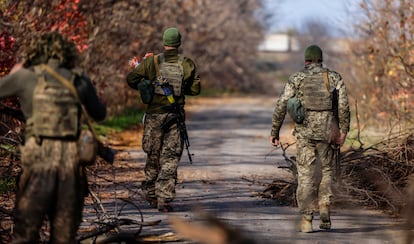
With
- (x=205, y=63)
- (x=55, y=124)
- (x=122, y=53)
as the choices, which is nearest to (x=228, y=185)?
(x=55, y=124)

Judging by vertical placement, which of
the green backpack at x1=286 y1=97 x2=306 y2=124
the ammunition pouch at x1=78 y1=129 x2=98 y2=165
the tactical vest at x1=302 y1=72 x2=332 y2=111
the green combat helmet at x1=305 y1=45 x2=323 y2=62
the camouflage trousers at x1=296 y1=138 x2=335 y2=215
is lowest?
the camouflage trousers at x1=296 y1=138 x2=335 y2=215

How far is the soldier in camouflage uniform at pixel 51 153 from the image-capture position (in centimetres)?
734

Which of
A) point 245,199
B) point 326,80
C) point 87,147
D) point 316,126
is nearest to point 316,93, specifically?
point 326,80

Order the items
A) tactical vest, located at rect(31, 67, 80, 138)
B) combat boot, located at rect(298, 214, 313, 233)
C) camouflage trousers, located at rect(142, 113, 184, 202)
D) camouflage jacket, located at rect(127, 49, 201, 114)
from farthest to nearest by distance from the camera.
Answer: camouflage jacket, located at rect(127, 49, 201, 114)
camouflage trousers, located at rect(142, 113, 184, 202)
combat boot, located at rect(298, 214, 313, 233)
tactical vest, located at rect(31, 67, 80, 138)

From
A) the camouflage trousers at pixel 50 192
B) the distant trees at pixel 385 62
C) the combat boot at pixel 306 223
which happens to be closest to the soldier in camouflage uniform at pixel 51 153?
the camouflage trousers at pixel 50 192

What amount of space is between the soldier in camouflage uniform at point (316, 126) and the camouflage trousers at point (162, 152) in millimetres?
1575

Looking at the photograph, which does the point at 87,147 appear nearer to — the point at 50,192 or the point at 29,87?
the point at 50,192

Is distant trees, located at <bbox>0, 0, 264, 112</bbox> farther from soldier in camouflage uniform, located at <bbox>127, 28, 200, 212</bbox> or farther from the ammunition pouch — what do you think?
the ammunition pouch

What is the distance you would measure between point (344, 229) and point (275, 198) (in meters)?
2.52

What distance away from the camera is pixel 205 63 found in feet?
171

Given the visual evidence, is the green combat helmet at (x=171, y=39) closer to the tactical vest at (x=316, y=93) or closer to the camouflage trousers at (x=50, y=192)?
the tactical vest at (x=316, y=93)

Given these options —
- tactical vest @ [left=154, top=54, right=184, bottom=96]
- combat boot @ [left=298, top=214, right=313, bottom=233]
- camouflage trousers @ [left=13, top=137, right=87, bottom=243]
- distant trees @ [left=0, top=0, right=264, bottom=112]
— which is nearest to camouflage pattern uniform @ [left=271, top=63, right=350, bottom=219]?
combat boot @ [left=298, top=214, right=313, bottom=233]

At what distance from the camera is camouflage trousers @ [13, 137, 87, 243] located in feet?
24.0

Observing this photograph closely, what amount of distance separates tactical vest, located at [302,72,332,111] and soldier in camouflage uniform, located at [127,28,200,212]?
1.70 metres
